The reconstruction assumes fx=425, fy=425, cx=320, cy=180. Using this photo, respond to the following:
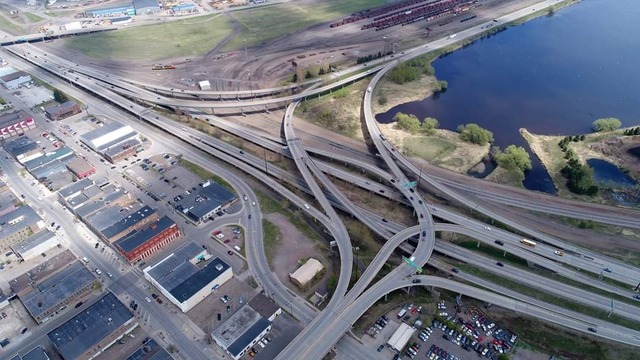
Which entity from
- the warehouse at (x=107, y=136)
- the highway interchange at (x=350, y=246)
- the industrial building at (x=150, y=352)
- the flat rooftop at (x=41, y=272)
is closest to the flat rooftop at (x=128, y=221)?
the highway interchange at (x=350, y=246)

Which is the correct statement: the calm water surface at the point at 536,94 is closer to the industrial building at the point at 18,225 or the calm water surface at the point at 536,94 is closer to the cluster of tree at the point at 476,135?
the cluster of tree at the point at 476,135

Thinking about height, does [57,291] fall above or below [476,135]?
below

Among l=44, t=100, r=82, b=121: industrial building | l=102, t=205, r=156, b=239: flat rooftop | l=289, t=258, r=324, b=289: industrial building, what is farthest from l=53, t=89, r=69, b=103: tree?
l=289, t=258, r=324, b=289: industrial building

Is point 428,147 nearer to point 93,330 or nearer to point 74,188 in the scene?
point 93,330

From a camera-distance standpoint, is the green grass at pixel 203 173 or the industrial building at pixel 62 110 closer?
the green grass at pixel 203 173

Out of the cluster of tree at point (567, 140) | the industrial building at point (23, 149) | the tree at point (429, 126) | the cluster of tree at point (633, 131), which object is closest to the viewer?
the industrial building at point (23, 149)

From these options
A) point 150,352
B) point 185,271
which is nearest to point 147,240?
point 185,271
